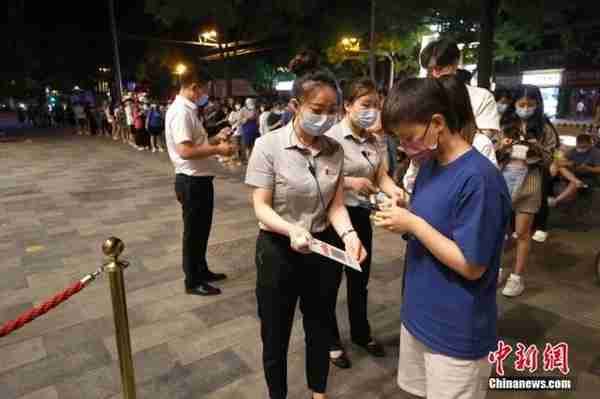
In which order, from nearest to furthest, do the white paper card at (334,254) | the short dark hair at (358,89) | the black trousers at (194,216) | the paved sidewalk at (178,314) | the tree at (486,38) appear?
1. the white paper card at (334,254)
2. the short dark hair at (358,89)
3. the paved sidewalk at (178,314)
4. the black trousers at (194,216)
5. the tree at (486,38)

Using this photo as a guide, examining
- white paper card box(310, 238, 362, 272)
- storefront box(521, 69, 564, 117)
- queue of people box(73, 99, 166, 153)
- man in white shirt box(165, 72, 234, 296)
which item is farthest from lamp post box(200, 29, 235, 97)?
white paper card box(310, 238, 362, 272)

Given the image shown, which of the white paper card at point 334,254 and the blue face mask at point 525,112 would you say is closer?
Answer: the white paper card at point 334,254

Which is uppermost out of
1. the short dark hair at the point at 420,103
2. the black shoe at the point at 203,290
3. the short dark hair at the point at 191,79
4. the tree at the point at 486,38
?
the tree at the point at 486,38

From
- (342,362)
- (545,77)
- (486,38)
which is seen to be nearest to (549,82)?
(545,77)

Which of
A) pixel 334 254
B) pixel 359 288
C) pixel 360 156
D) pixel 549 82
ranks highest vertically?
pixel 549 82

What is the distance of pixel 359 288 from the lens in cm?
288

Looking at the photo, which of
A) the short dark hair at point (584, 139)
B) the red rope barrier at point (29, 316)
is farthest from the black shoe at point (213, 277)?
the short dark hair at point (584, 139)

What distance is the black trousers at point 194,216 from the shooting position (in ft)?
11.9

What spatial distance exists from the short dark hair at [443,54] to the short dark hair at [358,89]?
357 mm

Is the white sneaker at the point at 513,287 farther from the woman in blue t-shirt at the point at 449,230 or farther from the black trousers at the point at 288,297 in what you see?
the woman in blue t-shirt at the point at 449,230

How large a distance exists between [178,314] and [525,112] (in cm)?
385

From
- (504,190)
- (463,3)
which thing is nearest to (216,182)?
(463,3)

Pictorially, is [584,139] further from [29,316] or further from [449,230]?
[29,316]

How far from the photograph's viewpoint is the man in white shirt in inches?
136
